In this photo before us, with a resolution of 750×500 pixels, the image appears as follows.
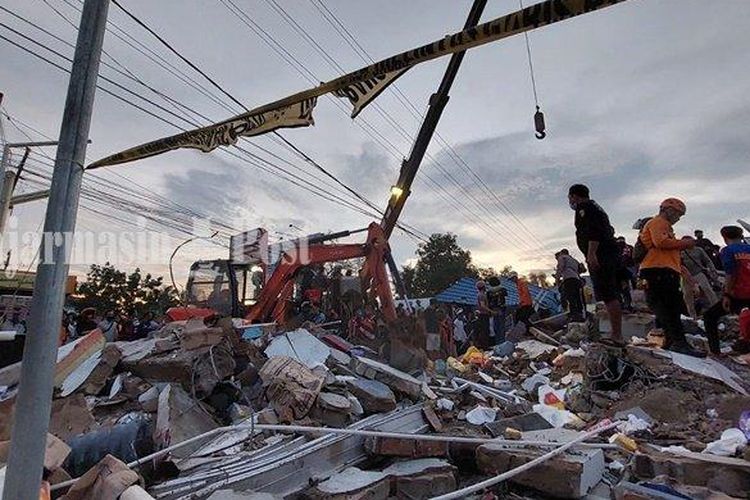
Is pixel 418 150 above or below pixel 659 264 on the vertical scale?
above

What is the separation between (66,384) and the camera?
4449mm

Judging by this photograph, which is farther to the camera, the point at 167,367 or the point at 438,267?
the point at 438,267

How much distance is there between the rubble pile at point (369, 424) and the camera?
2656 millimetres

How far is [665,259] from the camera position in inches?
174

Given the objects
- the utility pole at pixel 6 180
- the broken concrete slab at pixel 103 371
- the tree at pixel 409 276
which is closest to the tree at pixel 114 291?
the tree at pixel 409 276

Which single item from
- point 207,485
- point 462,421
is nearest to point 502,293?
point 462,421

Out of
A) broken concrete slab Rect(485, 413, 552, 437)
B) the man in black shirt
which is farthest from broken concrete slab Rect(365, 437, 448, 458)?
the man in black shirt

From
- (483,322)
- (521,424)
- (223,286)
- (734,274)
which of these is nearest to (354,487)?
(521,424)

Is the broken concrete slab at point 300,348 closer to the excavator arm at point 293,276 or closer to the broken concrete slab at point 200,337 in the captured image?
the broken concrete slab at point 200,337

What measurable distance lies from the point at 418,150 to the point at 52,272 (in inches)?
453

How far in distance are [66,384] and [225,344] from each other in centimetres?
158

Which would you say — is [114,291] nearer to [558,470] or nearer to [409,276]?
[409,276]

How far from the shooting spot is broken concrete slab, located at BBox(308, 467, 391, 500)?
8.68 feet

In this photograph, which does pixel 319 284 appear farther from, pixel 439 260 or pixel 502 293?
pixel 439 260
